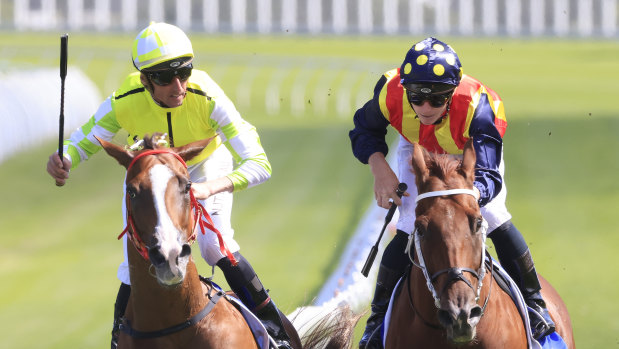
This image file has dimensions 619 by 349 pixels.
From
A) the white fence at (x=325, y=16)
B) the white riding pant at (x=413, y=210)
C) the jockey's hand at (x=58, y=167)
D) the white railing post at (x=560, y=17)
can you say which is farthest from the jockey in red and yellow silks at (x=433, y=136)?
the white fence at (x=325, y=16)

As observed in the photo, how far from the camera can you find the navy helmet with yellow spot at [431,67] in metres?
5.41

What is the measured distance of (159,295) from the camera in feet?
16.5

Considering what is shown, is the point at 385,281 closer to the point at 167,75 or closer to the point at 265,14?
the point at 167,75

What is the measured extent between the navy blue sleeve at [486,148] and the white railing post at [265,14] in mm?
57124

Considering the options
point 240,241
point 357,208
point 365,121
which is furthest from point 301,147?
point 365,121

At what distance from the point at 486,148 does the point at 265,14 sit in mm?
58320

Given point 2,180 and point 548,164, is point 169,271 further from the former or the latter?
point 548,164

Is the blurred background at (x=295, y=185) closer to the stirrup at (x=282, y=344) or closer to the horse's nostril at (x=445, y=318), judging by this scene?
the stirrup at (x=282, y=344)

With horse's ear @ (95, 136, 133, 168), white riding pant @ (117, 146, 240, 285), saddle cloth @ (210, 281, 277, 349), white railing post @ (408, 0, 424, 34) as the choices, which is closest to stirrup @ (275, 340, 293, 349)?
saddle cloth @ (210, 281, 277, 349)

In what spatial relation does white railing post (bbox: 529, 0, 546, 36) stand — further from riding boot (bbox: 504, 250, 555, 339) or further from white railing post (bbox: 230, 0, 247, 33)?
riding boot (bbox: 504, 250, 555, 339)

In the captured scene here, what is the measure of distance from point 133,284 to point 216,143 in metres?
1.37

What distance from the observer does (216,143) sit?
617 cm

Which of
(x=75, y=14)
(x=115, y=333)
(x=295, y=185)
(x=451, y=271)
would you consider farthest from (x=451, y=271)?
(x=75, y=14)

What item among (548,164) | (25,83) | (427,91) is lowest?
(548,164)
